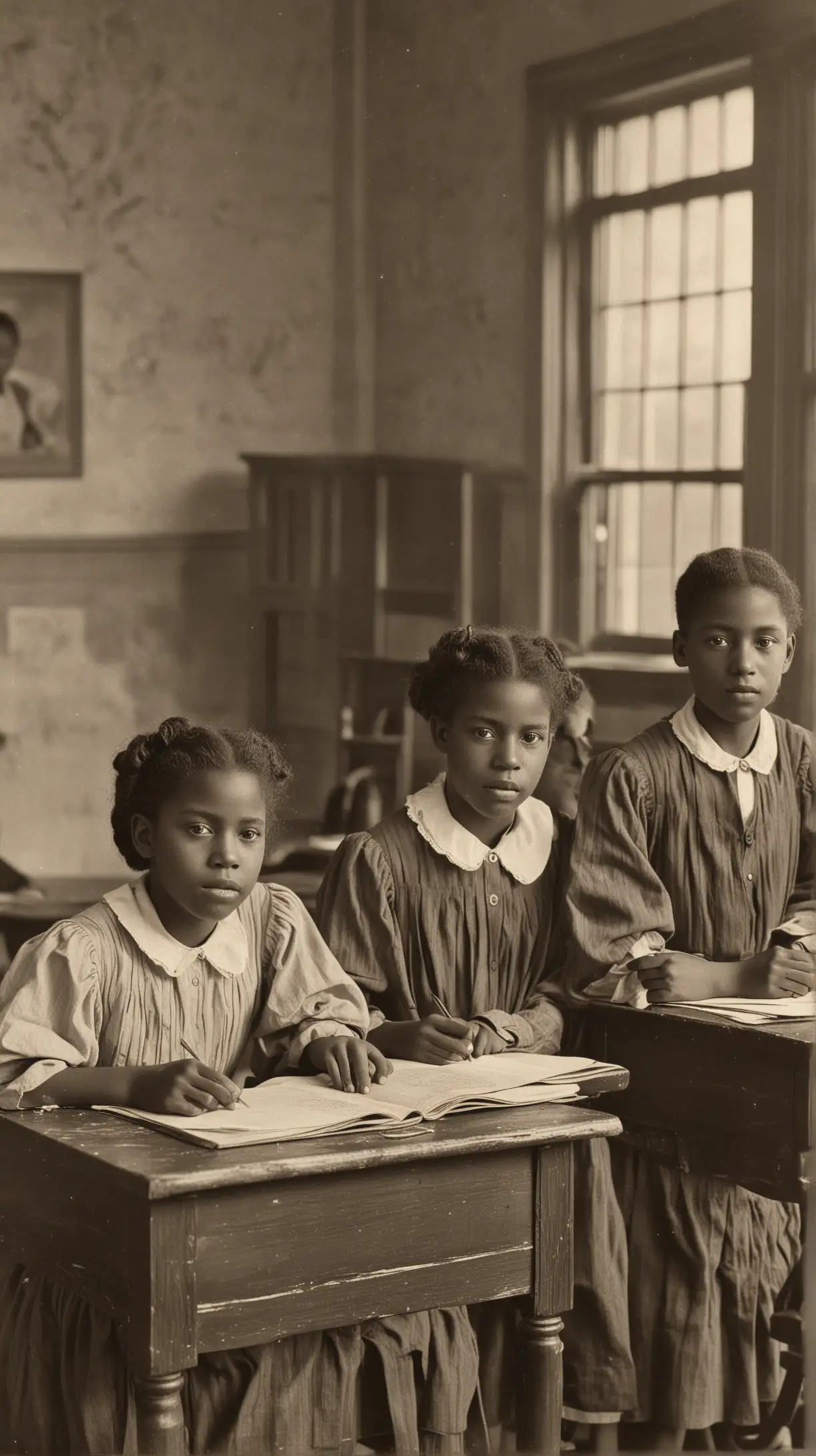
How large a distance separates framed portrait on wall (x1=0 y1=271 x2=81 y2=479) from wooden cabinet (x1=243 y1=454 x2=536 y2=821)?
45 centimetres

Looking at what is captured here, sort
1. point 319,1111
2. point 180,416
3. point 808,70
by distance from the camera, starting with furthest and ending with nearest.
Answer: point 180,416 → point 808,70 → point 319,1111

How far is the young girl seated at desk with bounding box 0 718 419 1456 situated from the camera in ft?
6.10

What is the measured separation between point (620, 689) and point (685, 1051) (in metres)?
1.90

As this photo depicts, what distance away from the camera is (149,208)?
430 cm

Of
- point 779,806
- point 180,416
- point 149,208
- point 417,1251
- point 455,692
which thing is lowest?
point 417,1251

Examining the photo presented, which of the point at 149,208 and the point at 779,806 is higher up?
the point at 149,208

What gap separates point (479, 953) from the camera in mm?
2373

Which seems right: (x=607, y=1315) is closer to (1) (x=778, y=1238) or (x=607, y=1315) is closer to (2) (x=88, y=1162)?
(1) (x=778, y=1238)

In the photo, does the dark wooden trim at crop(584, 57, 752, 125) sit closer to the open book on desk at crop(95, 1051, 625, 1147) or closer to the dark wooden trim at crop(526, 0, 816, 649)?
the dark wooden trim at crop(526, 0, 816, 649)

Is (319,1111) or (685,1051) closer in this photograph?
(319,1111)

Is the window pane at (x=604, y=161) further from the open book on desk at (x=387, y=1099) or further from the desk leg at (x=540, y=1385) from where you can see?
the desk leg at (x=540, y=1385)

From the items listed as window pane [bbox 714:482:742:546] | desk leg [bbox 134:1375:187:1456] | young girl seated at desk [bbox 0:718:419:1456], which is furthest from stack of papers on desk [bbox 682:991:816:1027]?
window pane [bbox 714:482:742:546]

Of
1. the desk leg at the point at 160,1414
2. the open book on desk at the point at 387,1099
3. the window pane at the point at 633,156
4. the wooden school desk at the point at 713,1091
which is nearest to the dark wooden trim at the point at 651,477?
the window pane at the point at 633,156

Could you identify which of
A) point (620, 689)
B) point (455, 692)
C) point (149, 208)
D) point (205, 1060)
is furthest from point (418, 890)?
point (149, 208)
